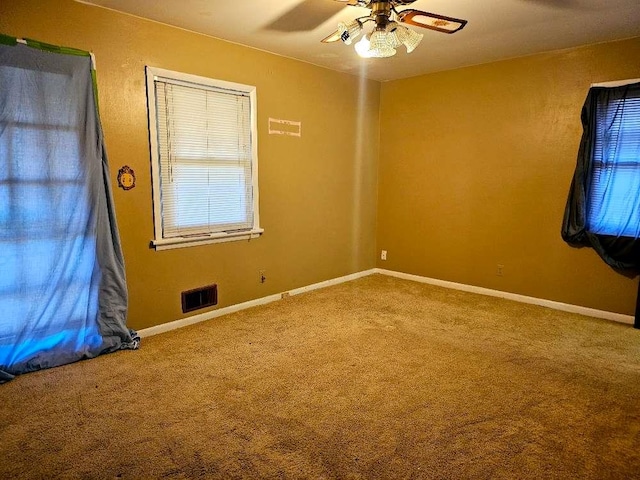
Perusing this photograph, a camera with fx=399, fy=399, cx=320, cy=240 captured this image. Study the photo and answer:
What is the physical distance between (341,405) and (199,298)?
187 cm

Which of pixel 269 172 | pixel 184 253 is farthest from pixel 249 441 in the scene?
pixel 269 172

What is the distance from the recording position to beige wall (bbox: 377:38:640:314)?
381 cm

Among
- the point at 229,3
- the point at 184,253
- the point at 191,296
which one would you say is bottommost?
the point at 191,296

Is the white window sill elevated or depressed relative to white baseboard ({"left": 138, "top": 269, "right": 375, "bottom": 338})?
elevated

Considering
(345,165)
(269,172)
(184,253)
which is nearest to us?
(184,253)

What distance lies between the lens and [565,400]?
239cm

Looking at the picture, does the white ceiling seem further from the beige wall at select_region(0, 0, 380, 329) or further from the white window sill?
the white window sill

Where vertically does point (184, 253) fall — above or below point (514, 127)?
below

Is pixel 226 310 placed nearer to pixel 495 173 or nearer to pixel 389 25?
pixel 389 25

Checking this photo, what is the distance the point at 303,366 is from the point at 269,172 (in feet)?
6.80

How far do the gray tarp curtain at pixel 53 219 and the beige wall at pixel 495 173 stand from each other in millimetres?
3451

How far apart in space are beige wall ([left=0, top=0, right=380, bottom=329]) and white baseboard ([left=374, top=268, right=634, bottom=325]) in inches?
25.5

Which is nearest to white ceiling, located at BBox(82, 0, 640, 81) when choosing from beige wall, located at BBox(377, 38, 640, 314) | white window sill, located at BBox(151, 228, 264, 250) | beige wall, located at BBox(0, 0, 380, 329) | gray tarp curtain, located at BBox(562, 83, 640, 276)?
beige wall, located at BBox(0, 0, 380, 329)

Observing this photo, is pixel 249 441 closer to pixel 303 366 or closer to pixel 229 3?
pixel 303 366
